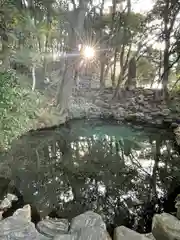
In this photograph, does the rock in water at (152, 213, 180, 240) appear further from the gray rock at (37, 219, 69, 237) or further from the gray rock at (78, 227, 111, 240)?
the gray rock at (37, 219, 69, 237)

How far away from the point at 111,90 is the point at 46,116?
3.81 metres

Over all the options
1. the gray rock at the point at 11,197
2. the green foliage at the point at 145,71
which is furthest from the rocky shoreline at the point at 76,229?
the green foliage at the point at 145,71

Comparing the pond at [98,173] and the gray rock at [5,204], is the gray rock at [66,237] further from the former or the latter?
the gray rock at [5,204]

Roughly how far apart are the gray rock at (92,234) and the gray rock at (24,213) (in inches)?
23.7

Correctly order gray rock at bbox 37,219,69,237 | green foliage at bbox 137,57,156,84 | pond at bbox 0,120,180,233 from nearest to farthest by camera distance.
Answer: gray rock at bbox 37,219,69,237, pond at bbox 0,120,180,233, green foliage at bbox 137,57,156,84

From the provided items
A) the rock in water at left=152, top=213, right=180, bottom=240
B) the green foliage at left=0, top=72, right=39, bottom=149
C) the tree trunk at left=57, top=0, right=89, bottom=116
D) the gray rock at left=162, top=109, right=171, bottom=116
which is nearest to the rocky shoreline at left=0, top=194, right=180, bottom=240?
the rock in water at left=152, top=213, right=180, bottom=240

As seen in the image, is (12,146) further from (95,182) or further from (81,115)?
(81,115)

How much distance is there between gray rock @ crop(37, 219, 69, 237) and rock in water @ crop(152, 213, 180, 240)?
82cm

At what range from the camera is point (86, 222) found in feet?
7.82

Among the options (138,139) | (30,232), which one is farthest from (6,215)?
(138,139)

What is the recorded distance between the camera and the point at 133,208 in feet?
9.39

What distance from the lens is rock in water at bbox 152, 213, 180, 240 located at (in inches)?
84.1

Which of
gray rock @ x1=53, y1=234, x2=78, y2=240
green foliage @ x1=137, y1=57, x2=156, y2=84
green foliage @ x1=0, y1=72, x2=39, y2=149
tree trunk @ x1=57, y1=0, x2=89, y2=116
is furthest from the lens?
green foliage @ x1=137, y1=57, x2=156, y2=84

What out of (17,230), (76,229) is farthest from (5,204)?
(76,229)
